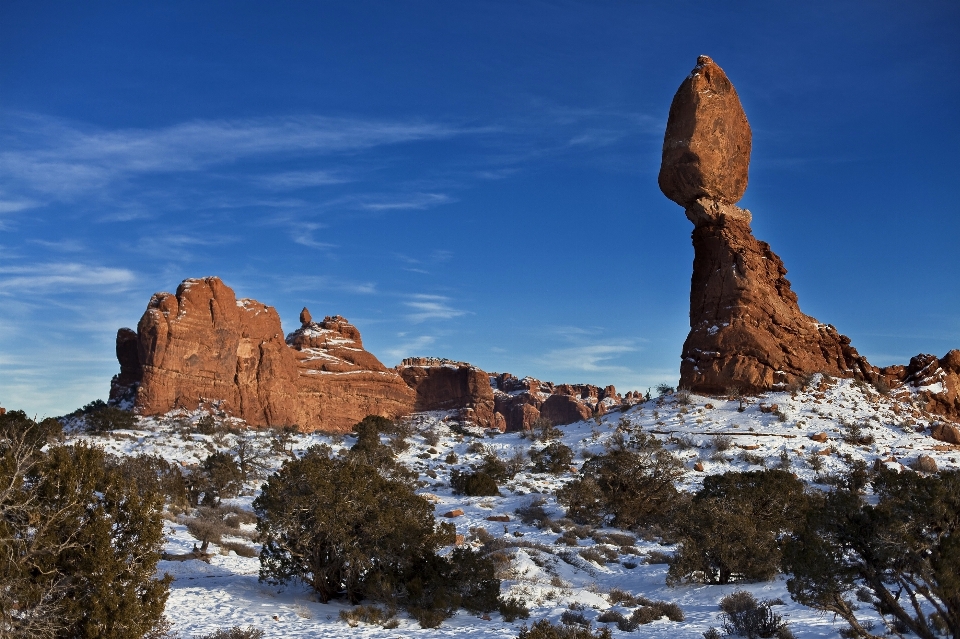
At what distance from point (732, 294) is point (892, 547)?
106 feet

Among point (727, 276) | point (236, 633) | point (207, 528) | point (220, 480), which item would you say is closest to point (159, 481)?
point (220, 480)

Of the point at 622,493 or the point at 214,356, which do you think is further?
the point at 214,356

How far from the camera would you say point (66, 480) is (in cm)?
905

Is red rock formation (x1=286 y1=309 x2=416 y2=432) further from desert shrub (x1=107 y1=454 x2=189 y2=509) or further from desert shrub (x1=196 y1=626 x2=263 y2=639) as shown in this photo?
desert shrub (x1=196 y1=626 x2=263 y2=639)

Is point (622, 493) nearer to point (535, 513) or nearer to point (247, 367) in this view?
point (535, 513)

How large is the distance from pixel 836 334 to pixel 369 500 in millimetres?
36722

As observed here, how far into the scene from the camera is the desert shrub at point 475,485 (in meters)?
28.8

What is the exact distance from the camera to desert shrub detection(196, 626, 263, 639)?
10688 mm

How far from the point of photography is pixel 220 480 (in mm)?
25359

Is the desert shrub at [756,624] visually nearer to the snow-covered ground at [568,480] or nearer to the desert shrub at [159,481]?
the snow-covered ground at [568,480]

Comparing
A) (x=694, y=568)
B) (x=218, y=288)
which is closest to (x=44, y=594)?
(x=694, y=568)

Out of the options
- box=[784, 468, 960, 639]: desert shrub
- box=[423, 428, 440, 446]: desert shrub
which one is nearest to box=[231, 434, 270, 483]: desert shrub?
box=[423, 428, 440, 446]: desert shrub

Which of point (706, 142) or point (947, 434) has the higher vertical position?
point (706, 142)

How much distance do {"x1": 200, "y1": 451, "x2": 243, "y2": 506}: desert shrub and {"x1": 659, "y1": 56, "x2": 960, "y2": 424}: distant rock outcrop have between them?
80.7 feet
